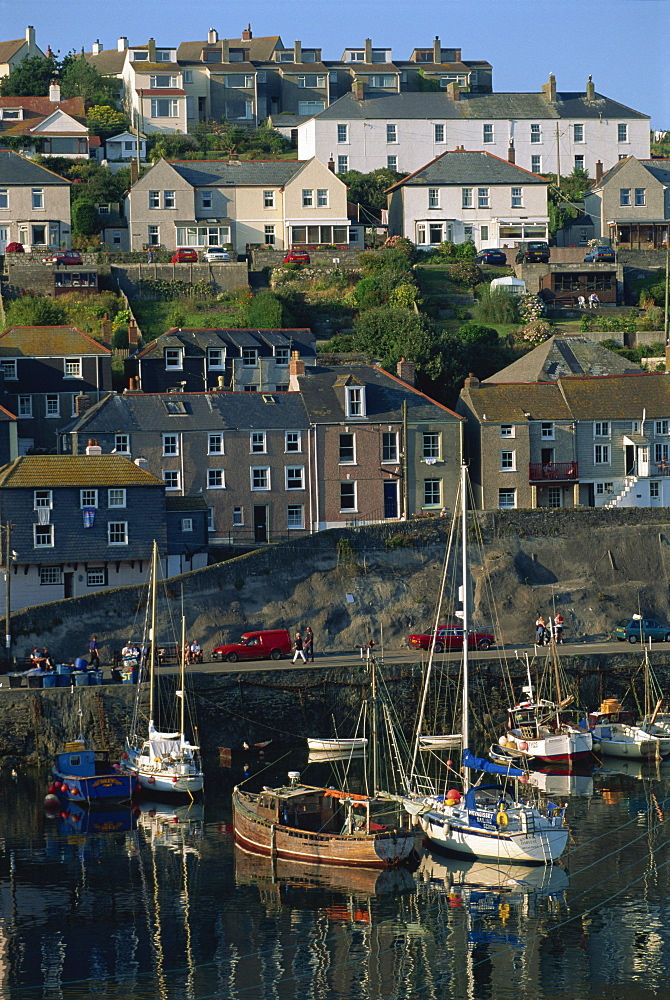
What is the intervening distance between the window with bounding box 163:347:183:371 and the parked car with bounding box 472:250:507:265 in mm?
31970

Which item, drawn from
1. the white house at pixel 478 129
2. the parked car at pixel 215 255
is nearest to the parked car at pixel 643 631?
the parked car at pixel 215 255

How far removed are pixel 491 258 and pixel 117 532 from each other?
154ft

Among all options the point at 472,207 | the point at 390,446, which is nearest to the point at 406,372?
the point at 390,446

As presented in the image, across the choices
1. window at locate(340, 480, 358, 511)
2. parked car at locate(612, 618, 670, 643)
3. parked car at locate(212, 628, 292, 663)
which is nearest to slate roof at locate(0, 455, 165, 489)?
parked car at locate(212, 628, 292, 663)

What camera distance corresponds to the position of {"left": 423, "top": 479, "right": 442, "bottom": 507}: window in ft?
236

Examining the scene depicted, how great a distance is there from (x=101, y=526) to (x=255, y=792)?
1846 centimetres

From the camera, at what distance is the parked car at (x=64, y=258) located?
95.2 meters

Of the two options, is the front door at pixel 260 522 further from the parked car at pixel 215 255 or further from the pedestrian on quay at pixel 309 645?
the parked car at pixel 215 255

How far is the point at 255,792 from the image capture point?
1954 inches

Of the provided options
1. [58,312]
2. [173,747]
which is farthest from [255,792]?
[58,312]

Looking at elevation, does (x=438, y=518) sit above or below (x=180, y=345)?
below

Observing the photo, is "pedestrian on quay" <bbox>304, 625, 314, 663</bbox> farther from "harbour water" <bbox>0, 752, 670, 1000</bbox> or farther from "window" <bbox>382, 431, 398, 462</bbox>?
"window" <bbox>382, 431, 398, 462</bbox>

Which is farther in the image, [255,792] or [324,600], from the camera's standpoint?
[324,600]

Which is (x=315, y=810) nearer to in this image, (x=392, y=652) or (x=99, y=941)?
(x=99, y=941)
